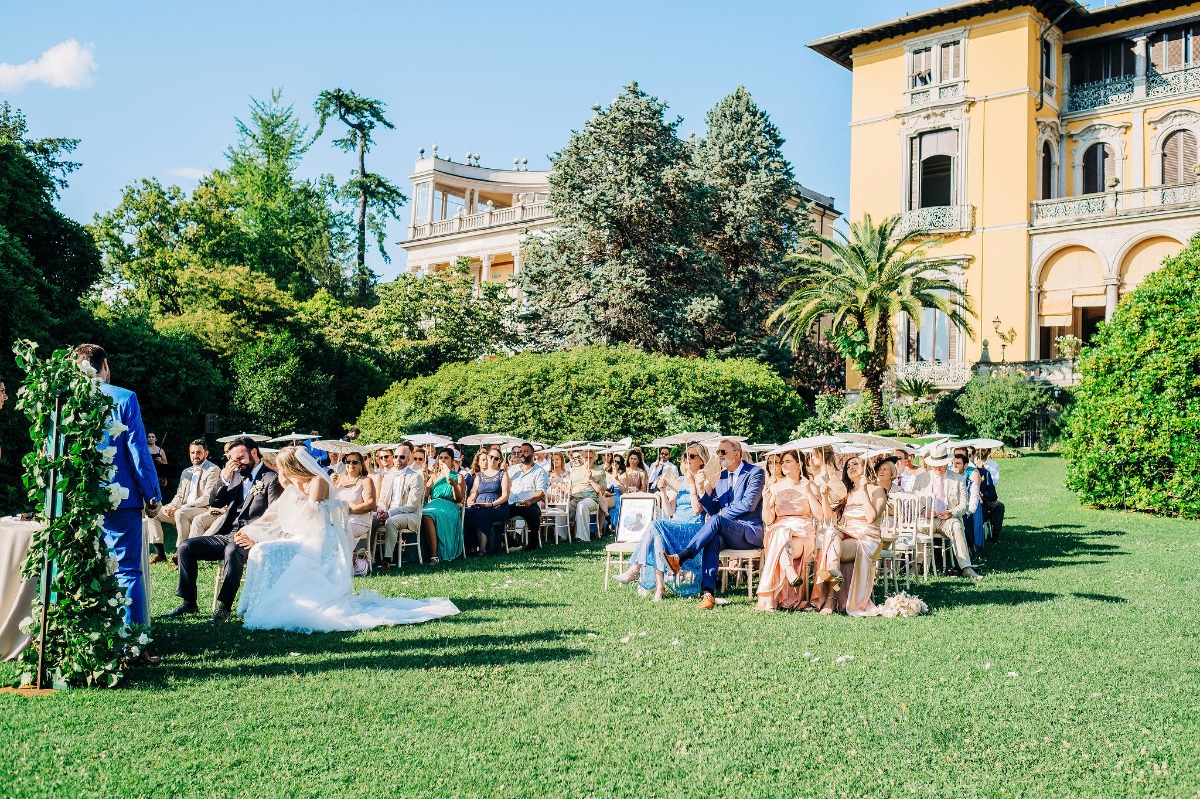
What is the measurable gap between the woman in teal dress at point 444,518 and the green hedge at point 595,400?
21.7ft

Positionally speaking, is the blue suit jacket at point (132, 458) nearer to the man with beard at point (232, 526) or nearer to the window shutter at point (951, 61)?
the man with beard at point (232, 526)

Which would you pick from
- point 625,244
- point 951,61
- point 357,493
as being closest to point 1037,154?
point 951,61

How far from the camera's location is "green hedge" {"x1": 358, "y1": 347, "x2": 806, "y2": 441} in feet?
67.3

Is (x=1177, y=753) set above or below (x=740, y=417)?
below

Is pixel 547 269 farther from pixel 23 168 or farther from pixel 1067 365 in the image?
pixel 1067 365

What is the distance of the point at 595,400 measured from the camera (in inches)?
810

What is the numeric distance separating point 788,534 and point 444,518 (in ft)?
18.5

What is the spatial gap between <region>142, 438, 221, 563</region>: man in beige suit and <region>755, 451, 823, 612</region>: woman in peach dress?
7.07 metres

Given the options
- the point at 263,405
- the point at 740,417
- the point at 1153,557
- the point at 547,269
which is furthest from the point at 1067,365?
the point at 263,405

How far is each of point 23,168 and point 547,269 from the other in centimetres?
1318

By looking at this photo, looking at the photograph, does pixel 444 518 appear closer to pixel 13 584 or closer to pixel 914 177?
pixel 13 584

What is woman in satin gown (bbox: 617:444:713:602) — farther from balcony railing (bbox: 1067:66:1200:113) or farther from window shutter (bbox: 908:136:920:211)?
balcony railing (bbox: 1067:66:1200:113)

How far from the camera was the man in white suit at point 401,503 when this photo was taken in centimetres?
1242

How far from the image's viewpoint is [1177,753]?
4.94 metres
